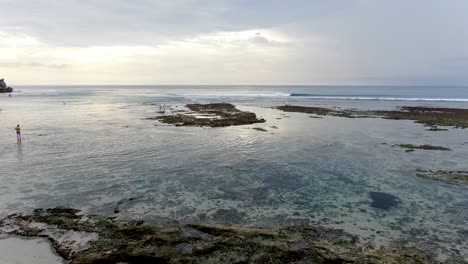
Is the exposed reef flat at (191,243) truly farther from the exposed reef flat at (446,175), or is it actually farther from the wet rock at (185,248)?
the exposed reef flat at (446,175)

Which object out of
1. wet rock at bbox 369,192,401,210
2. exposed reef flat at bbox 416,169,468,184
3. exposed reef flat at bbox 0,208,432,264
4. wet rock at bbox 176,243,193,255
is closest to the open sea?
wet rock at bbox 369,192,401,210

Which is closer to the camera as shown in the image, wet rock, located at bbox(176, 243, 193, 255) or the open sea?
wet rock, located at bbox(176, 243, 193, 255)

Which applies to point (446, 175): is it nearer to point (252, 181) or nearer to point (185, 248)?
point (252, 181)

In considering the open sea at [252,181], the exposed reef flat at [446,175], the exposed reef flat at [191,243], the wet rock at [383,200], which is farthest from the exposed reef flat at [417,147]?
the exposed reef flat at [191,243]

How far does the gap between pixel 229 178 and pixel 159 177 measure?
3.64 metres

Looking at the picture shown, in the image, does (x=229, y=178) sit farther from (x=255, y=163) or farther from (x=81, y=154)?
(x=81, y=154)

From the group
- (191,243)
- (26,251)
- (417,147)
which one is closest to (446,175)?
(417,147)

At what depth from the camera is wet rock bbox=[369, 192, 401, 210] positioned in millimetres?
13242

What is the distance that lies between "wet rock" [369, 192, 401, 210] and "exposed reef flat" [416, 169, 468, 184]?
425 cm

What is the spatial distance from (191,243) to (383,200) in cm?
885

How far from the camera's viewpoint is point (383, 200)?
13.9 metres

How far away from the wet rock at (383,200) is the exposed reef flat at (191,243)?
3.50m

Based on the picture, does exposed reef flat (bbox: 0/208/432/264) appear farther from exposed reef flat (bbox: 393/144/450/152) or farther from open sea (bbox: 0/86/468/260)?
exposed reef flat (bbox: 393/144/450/152)

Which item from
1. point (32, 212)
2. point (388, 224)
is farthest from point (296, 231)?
point (32, 212)
